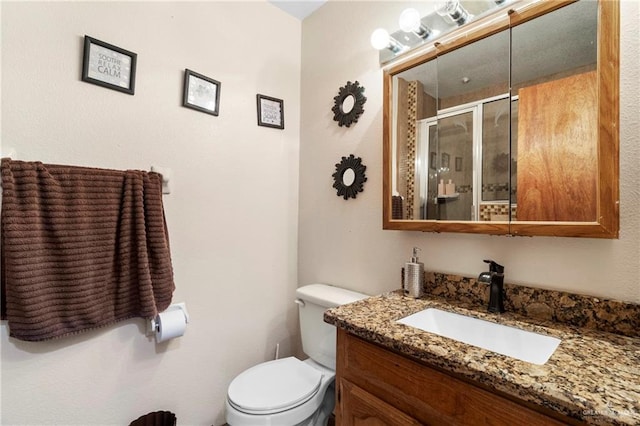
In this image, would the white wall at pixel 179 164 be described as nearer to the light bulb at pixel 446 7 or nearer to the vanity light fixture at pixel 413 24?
the vanity light fixture at pixel 413 24

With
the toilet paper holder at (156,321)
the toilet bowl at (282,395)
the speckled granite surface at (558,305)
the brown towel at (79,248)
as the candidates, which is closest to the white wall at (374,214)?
the speckled granite surface at (558,305)

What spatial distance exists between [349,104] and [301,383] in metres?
1.42

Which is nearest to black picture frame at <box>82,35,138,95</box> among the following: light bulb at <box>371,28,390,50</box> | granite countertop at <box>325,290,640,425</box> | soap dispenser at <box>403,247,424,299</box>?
light bulb at <box>371,28,390,50</box>

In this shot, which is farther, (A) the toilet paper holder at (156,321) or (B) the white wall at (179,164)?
(A) the toilet paper holder at (156,321)

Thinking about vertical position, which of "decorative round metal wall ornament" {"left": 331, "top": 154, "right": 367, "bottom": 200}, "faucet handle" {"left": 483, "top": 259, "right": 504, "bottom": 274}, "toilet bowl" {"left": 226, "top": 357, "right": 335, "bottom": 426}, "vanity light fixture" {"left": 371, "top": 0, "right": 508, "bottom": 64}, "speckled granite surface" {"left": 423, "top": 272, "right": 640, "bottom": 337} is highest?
"vanity light fixture" {"left": 371, "top": 0, "right": 508, "bottom": 64}

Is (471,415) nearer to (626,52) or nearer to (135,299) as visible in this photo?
(626,52)

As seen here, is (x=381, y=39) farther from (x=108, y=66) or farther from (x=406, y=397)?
(x=406, y=397)

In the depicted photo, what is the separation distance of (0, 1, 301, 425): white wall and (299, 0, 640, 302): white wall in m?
0.16

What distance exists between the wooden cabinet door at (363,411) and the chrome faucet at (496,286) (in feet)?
1.61

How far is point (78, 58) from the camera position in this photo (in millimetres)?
1171

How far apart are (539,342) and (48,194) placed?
1.71 m

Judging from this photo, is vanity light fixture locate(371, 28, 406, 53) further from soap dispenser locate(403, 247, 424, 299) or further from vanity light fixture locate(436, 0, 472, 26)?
soap dispenser locate(403, 247, 424, 299)

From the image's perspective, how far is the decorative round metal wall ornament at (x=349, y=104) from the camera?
1.55 metres

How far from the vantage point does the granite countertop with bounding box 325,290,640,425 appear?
55 centimetres
